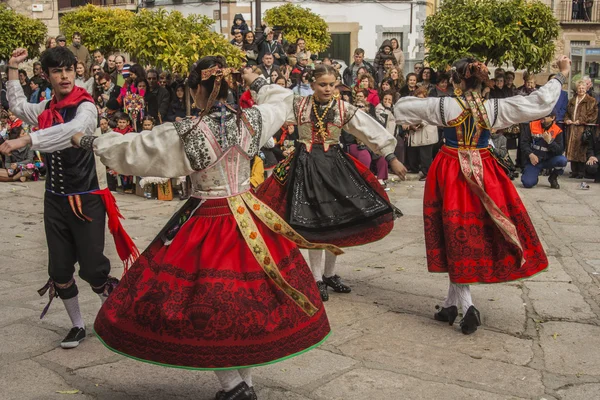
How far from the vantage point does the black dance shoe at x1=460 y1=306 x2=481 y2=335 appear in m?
5.77

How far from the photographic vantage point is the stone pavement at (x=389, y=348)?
482 cm

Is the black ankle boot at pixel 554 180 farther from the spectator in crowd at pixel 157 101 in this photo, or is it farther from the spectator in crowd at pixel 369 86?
the spectator in crowd at pixel 157 101

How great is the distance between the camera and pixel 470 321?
18.9 feet

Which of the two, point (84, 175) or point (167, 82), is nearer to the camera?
point (84, 175)

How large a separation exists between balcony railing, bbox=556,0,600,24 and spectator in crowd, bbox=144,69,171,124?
2083cm


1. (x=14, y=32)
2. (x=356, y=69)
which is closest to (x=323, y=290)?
(x=356, y=69)

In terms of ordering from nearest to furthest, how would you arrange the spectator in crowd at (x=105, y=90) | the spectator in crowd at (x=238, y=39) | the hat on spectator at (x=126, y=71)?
the spectator in crowd at (x=105, y=90) < the hat on spectator at (x=126, y=71) < the spectator in crowd at (x=238, y=39)

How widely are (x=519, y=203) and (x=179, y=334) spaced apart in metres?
2.90

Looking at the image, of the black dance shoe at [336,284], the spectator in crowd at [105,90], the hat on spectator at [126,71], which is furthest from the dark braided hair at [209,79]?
the hat on spectator at [126,71]

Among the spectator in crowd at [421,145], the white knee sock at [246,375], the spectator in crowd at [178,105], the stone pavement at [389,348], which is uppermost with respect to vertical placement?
the spectator in crowd at [178,105]

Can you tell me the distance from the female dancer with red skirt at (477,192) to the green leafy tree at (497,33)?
10323 mm

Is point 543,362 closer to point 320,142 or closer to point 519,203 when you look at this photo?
point 519,203

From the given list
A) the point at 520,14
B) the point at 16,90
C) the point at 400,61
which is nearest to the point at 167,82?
the point at 400,61

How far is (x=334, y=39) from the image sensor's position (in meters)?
28.3
